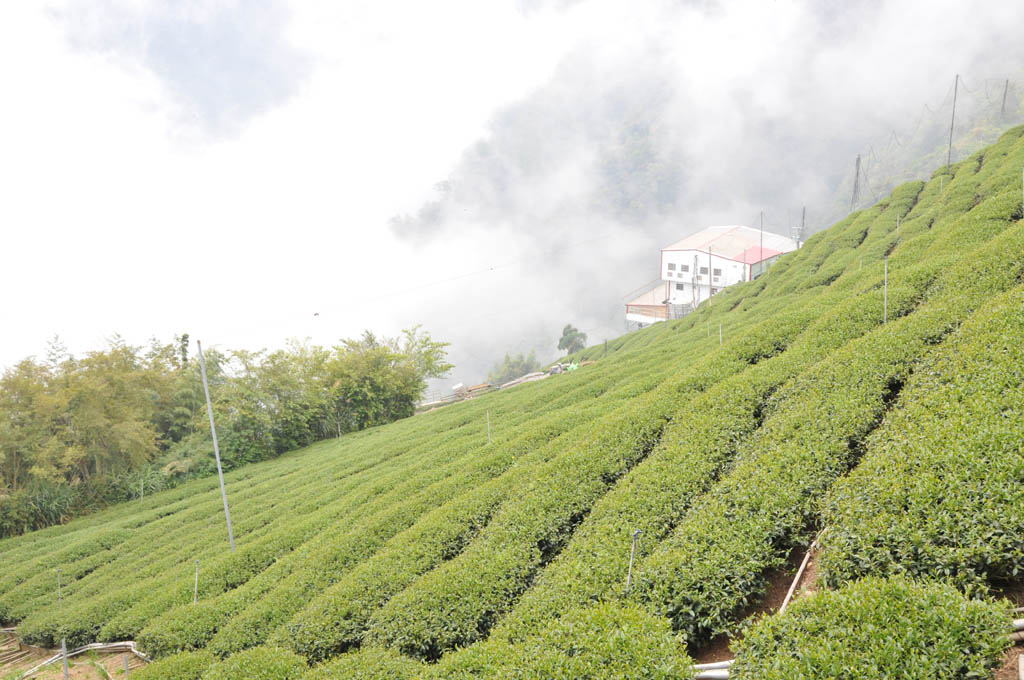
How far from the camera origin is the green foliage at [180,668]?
1116cm

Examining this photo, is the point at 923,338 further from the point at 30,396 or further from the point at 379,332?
the point at 379,332

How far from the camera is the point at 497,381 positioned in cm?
9962

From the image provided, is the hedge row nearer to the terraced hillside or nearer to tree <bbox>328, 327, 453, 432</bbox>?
the terraced hillside

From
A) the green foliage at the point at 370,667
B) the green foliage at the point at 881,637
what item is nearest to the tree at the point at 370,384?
the green foliage at the point at 370,667

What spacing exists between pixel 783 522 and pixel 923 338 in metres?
5.67

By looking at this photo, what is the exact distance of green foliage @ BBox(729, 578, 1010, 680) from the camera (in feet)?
15.4

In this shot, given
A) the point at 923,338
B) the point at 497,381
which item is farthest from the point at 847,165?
the point at 923,338

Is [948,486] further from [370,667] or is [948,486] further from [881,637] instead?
[370,667]

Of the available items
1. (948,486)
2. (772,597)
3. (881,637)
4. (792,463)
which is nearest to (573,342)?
(792,463)

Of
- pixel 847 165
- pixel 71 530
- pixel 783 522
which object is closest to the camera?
pixel 783 522

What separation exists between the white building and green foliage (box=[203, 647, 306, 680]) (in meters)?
69.7

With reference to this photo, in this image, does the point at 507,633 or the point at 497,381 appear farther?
the point at 497,381

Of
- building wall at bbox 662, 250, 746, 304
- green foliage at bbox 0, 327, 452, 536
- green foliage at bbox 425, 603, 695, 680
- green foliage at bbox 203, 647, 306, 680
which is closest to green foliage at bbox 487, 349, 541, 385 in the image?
building wall at bbox 662, 250, 746, 304

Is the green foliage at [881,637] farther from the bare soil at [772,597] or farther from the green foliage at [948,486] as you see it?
the bare soil at [772,597]
